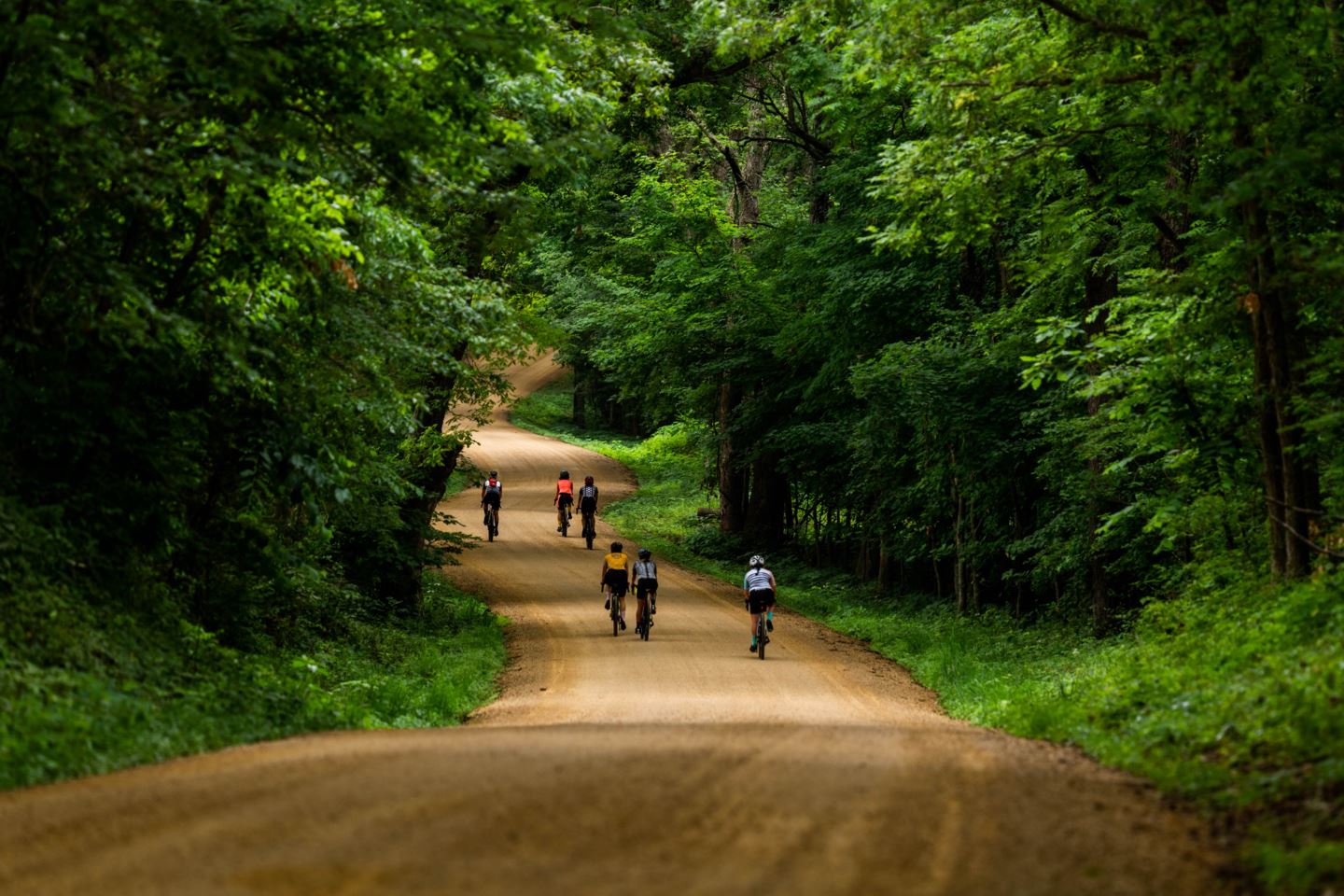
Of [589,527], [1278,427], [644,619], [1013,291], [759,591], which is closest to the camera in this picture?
[1278,427]

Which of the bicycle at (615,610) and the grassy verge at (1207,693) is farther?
the bicycle at (615,610)

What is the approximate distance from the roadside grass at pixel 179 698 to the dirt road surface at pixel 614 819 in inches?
20.0

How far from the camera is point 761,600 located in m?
21.1

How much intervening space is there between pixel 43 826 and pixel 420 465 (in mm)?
17343

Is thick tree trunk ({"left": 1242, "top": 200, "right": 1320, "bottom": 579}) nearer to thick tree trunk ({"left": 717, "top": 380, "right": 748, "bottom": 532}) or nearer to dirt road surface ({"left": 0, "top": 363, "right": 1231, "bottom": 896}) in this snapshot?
dirt road surface ({"left": 0, "top": 363, "right": 1231, "bottom": 896})

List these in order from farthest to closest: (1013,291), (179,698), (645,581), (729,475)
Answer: (729,475), (1013,291), (645,581), (179,698)

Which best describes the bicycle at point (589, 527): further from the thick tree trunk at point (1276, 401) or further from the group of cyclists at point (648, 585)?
the thick tree trunk at point (1276, 401)

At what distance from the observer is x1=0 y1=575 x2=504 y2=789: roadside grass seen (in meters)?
9.20

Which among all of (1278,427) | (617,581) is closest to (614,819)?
(1278,427)

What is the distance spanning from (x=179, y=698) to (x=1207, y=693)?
28.7 feet

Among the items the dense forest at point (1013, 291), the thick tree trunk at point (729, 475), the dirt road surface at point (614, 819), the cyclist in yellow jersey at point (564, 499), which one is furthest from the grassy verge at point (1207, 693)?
the cyclist in yellow jersey at point (564, 499)

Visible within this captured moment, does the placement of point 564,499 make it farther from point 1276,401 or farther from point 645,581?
point 1276,401

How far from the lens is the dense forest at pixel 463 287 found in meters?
11.0

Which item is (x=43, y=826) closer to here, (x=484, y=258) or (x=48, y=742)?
(x=48, y=742)
